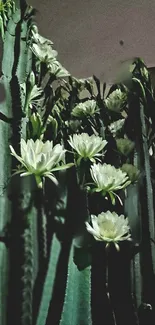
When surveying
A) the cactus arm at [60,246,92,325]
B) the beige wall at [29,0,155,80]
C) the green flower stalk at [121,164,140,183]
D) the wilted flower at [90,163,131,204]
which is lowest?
the cactus arm at [60,246,92,325]

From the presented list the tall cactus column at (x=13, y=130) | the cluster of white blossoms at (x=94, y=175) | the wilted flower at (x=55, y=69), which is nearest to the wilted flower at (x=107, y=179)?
the cluster of white blossoms at (x=94, y=175)

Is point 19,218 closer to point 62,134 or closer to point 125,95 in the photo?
point 62,134

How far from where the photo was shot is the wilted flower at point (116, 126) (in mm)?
1006

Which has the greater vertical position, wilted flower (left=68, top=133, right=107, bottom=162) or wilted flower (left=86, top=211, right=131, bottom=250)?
wilted flower (left=68, top=133, right=107, bottom=162)

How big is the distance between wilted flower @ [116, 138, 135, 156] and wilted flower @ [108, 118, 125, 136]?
0.18 ft

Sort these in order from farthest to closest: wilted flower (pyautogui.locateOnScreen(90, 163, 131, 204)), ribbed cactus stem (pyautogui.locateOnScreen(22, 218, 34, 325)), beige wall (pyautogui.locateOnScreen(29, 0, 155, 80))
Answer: beige wall (pyautogui.locateOnScreen(29, 0, 155, 80))
wilted flower (pyautogui.locateOnScreen(90, 163, 131, 204))
ribbed cactus stem (pyautogui.locateOnScreen(22, 218, 34, 325))

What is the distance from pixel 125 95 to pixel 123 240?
0.34m

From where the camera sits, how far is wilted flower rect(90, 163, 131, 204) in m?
0.85

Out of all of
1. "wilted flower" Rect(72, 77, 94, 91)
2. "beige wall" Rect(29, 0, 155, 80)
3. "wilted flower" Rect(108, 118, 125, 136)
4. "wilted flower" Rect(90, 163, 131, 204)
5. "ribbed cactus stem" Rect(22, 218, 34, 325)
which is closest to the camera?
"ribbed cactus stem" Rect(22, 218, 34, 325)

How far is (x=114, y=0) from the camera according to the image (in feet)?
5.13

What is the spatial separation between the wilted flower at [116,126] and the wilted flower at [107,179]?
0.16 metres

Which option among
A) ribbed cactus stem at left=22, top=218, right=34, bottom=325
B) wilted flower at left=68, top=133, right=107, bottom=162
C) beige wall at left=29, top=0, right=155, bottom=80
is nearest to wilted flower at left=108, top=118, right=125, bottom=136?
wilted flower at left=68, top=133, right=107, bottom=162

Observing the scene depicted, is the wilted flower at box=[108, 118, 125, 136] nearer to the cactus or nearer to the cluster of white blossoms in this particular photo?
the cactus

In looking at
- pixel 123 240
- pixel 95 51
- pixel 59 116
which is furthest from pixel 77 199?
pixel 95 51
